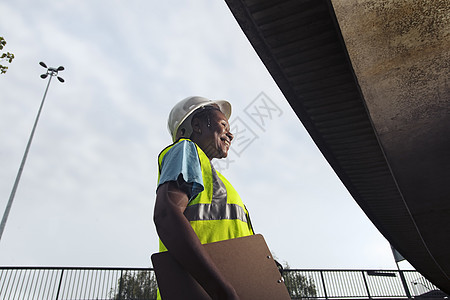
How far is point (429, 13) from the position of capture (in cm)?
241

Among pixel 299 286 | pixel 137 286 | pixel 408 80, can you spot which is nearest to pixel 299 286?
pixel 299 286

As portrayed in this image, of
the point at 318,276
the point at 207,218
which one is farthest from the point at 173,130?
the point at 318,276

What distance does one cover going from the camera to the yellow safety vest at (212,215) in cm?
156

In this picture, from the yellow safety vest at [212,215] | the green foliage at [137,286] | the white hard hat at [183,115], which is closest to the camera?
the yellow safety vest at [212,215]

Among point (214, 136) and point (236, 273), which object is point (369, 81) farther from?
point (236, 273)

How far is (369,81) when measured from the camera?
2.97m

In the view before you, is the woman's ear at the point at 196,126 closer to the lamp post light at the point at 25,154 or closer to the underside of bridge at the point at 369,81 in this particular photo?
the underside of bridge at the point at 369,81

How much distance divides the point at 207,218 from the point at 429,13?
7.75 ft

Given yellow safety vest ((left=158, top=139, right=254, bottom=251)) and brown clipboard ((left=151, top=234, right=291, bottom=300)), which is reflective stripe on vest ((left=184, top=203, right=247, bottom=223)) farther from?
brown clipboard ((left=151, top=234, right=291, bottom=300))

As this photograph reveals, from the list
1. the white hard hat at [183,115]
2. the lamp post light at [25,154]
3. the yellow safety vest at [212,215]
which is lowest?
the yellow safety vest at [212,215]

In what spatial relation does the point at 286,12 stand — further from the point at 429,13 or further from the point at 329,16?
the point at 429,13

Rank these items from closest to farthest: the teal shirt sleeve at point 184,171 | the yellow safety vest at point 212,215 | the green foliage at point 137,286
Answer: the teal shirt sleeve at point 184,171
the yellow safety vest at point 212,215
the green foliage at point 137,286

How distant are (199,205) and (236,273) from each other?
0.43 meters

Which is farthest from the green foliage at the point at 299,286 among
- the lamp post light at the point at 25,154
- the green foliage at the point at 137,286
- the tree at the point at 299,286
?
the lamp post light at the point at 25,154
